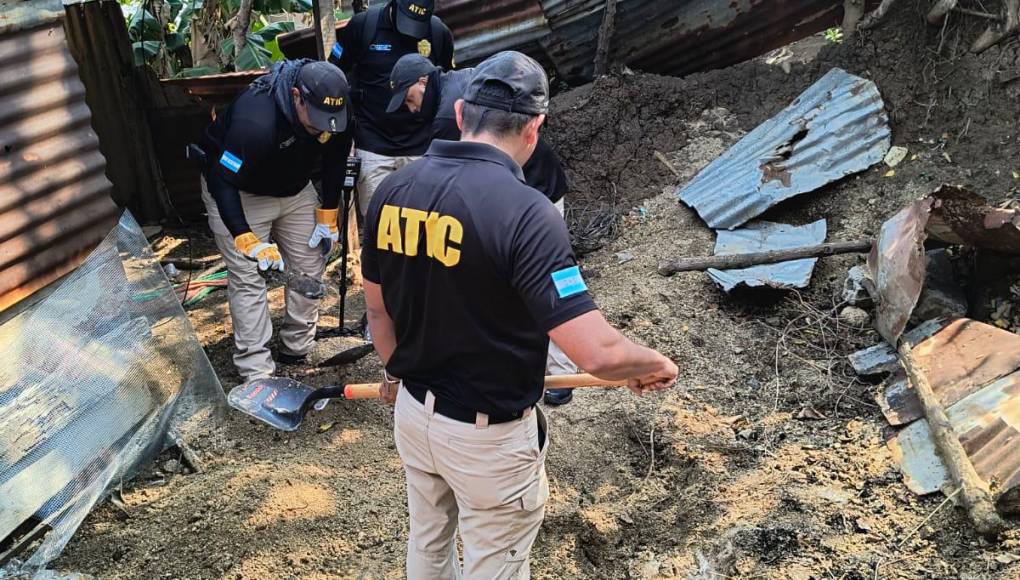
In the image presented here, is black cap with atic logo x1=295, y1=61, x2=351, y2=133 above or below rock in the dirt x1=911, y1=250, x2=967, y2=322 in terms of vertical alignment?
above

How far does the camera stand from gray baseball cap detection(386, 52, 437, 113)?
4180 millimetres

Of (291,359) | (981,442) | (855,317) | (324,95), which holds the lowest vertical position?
(291,359)

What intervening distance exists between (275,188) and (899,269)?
11.0 ft

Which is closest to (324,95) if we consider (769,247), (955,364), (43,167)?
(43,167)

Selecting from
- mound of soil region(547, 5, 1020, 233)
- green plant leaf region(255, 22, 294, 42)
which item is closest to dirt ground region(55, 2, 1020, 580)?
mound of soil region(547, 5, 1020, 233)

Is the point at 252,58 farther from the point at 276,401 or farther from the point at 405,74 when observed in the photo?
the point at 276,401

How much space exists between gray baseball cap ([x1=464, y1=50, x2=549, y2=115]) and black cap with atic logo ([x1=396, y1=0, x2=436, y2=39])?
9.85 feet

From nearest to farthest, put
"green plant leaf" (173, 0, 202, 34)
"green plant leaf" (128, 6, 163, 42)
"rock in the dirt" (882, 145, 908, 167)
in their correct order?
1. "rock in the dirt" (882, 145, 908, 167)
2. "green plant leaf" (128, 6, 163, 42)
3. "green plant leaf" (173, 0, 202, 34)

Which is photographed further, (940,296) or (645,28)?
(645,28)

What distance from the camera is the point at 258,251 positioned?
409 centimetres

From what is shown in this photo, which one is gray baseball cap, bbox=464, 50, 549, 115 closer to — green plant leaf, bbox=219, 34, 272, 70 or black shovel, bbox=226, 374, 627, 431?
black shovel, bbox=226, 374, 627, 431

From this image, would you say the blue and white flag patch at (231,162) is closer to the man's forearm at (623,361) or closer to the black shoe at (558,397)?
the black shoe at (558,397)

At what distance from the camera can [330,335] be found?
5066 millimetres

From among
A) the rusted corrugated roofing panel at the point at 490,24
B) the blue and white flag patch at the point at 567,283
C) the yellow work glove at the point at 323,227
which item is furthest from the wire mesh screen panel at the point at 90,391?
the rusted corrugated roofing panel at the point at 490,24
